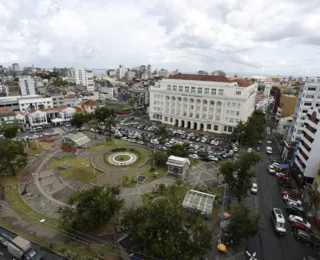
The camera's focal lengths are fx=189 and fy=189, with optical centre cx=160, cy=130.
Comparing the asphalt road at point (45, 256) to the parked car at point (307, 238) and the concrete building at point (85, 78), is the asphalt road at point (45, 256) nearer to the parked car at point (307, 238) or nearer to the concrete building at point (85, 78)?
the parked car at point (307, 238)

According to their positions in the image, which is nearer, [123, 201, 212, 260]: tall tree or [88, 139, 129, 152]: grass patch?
[123, 201, 212, 260]: tall tree

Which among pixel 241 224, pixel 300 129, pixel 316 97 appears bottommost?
pixel 241 224

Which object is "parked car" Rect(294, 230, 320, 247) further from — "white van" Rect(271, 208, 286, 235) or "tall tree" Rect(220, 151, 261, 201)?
"tall tree" Rect(220, 151, 261, 201)

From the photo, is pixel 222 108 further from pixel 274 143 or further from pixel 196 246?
pixel 196 246

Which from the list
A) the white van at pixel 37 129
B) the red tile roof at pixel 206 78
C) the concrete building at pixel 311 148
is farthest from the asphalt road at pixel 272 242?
the white van at pixel 37 129

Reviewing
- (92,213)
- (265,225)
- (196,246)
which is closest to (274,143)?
(265,225)

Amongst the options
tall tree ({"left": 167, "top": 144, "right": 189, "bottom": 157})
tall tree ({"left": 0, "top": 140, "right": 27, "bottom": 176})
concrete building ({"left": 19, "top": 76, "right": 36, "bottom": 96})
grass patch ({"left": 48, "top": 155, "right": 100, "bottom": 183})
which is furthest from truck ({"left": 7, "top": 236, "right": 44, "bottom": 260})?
concrete building ({"left": 19, "top": 76, "right": 36, "bottom": 96})
